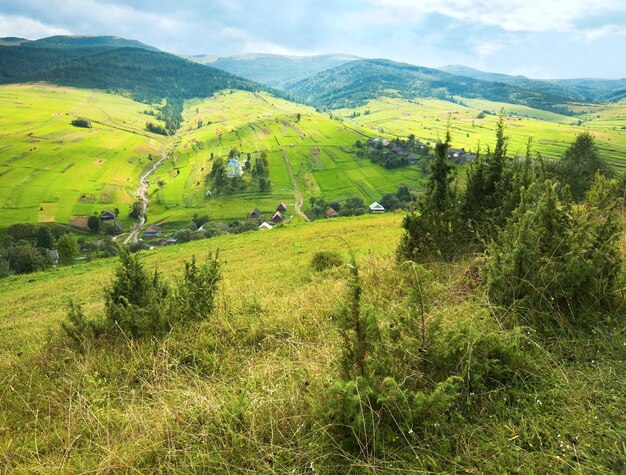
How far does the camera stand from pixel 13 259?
5597 cm

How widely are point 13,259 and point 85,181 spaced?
72.3 metres

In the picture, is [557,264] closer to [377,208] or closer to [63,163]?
[377,208]

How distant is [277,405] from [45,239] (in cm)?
9680

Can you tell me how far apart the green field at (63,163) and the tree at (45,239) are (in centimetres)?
1170

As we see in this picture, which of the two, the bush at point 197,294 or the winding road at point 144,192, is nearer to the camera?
the bush at point 197,294

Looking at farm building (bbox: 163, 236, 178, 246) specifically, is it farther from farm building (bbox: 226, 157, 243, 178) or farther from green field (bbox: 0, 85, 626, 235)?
farm building (bbox: 226, 157, 243, 178)

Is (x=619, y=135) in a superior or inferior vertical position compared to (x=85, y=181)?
superior

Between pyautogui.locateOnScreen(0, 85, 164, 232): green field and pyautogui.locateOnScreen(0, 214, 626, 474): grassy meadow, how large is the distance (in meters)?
107

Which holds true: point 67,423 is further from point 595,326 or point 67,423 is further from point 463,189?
point 463,189

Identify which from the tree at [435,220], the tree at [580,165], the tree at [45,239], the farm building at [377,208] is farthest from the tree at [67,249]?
the farm building at [377,208]

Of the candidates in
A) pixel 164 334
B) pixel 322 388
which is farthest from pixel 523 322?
pixel 164 334

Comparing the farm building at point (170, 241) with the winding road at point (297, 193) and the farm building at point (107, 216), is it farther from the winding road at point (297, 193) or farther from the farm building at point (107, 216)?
the winding road at point (297, 193)

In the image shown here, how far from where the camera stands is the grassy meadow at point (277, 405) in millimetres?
2869

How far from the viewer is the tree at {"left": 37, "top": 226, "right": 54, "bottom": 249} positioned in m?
78.5
